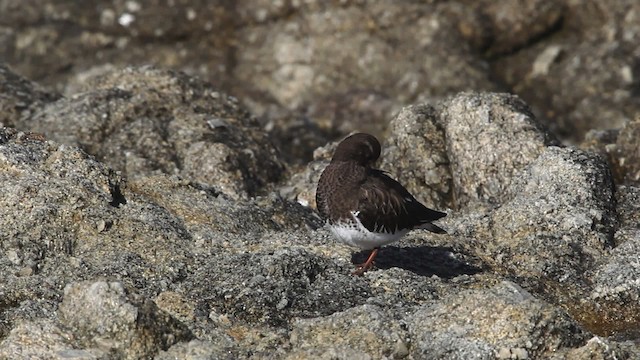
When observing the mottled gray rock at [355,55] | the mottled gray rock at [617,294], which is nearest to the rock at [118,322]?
the mottled gray rock at [617,294]

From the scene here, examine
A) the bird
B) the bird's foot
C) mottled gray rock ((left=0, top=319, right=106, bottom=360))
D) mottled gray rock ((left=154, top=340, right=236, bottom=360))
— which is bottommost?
mottled gray rock ((left=0, top=319, right=106, bottom=360))

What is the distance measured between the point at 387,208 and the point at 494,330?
243 centimetres

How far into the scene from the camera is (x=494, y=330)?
1061 centimetres

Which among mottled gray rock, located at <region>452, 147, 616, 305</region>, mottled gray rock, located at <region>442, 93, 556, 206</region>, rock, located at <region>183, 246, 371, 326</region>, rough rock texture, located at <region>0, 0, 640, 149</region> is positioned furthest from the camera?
rough rock texture, located at <region>0, 0, 640, 149</region>

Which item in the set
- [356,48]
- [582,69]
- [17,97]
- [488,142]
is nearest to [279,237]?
[488,142]

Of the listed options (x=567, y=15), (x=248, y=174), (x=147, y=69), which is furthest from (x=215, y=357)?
(x=567, y=15)

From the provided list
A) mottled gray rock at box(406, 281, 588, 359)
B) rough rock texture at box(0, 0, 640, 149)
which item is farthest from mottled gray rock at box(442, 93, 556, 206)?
rough rock texture at box(0, 0, 640, 149)

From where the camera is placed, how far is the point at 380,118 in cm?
2566

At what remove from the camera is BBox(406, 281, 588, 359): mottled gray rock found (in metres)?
10.5

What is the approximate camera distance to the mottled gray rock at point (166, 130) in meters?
16.4

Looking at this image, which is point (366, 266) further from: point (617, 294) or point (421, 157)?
point (421, 157)

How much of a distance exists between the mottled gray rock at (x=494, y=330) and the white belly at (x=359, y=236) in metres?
1.63

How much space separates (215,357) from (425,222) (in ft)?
12.0

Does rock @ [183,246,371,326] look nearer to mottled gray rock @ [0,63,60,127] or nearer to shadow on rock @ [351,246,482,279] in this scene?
shadow on rock @ [351,246,482,279]
